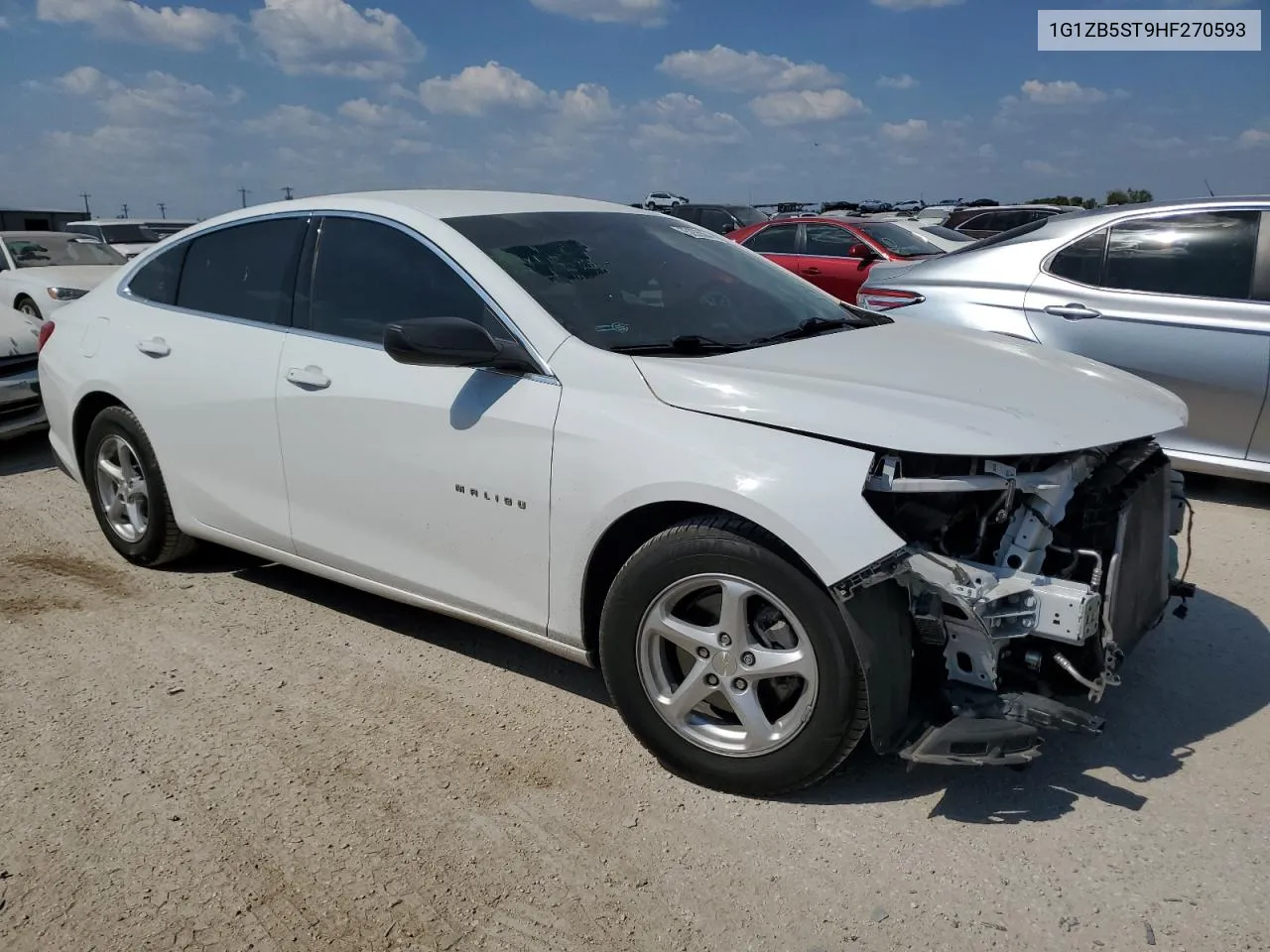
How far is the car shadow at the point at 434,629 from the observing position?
12.3ft

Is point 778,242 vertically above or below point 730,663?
above

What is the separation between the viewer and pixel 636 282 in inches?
142

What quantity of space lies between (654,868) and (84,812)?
5.33 ft

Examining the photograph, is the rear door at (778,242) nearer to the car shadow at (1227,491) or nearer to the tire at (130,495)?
the car shadow at (1227,491)

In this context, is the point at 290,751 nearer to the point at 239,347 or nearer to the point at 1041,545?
the point at 239,347

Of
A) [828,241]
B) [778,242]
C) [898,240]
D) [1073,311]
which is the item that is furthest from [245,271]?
[898,240]

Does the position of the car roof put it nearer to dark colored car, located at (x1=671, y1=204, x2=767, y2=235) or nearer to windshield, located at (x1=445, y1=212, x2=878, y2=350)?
windshield, located at (x1=445, y1=212, x2=878, y2=350)

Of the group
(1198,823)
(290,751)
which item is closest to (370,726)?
(290,751)

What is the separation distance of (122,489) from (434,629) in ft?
5.62

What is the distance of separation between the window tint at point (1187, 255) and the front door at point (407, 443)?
12.6 ft

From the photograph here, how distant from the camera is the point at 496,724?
3.41m

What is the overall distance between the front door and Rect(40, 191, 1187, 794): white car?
0.03 ft

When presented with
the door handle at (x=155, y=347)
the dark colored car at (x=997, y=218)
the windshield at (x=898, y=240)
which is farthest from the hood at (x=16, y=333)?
the dark colored car at (x=997, y=218)

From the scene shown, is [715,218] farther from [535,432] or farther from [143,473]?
[535,432]
